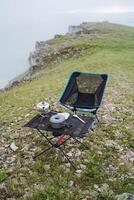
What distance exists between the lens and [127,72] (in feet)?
70.0

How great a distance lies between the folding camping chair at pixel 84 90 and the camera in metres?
11.3

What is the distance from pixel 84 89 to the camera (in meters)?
11.8

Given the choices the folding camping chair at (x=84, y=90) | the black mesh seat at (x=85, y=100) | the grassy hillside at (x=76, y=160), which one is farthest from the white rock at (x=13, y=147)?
the black mesh seat at (x=85, y=100)

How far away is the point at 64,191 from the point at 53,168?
2.96ft

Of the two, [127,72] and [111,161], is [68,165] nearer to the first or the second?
[111,161]

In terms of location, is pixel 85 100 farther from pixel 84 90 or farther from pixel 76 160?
pixel 76 160

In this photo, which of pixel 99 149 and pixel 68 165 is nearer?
pixel 68 165

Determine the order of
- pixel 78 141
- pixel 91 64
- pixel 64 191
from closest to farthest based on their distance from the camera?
pixel 64 191 < pixel 78 141 < pixel 91 64

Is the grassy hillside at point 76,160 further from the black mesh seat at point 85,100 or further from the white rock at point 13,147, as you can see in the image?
the black mesh seat at point 85,100

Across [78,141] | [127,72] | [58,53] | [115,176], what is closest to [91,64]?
[127,72]

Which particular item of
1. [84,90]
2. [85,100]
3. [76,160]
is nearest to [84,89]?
[84,90]

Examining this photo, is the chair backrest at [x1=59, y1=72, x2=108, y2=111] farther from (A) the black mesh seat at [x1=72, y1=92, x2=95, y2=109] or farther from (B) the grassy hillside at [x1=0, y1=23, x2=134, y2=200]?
(B) the grassy hillside at [x1=0, y1=23, x2=134, y2=200]

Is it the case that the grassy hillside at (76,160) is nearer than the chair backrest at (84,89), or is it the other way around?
the grassy hillside at (76,160)

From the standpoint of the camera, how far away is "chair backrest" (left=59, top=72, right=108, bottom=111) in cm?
1133
